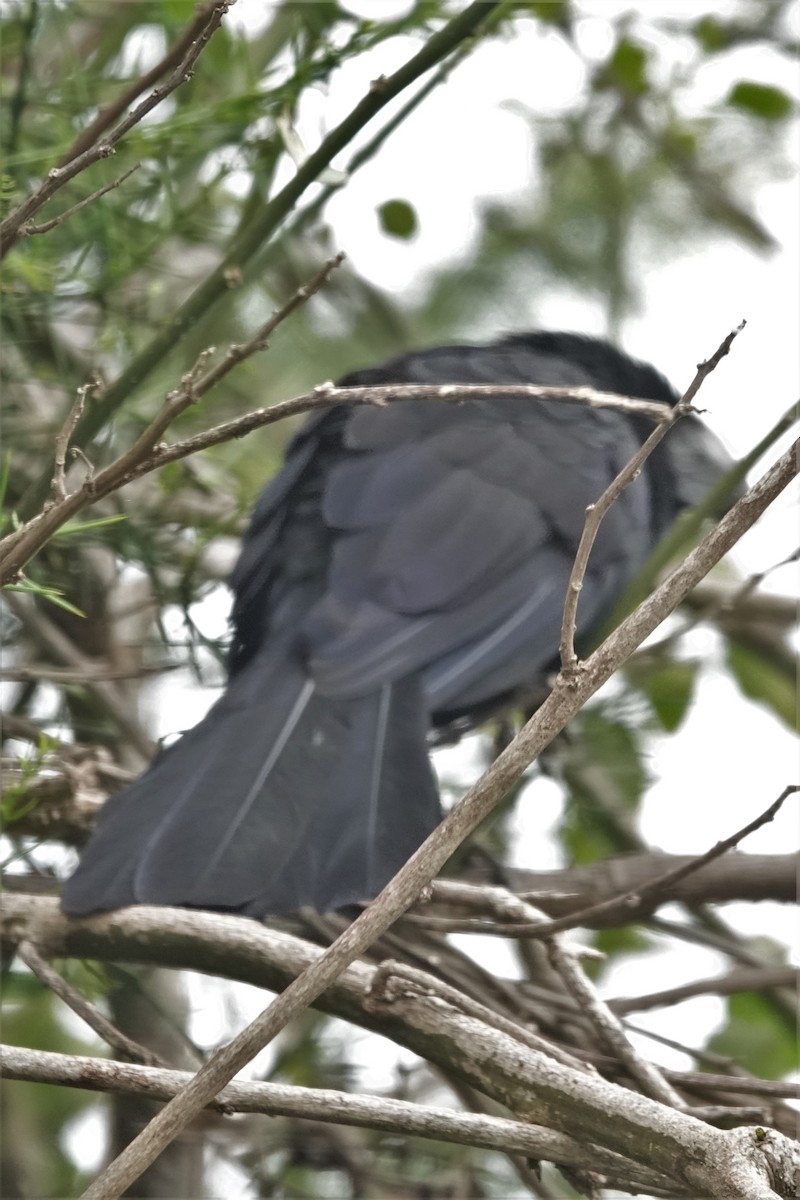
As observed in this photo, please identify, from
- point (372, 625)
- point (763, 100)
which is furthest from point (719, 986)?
point (763, 100)

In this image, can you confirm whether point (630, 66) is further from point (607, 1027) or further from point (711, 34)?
point (607, 1027)

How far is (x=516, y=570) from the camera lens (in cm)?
277

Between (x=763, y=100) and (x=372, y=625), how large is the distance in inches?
58.8

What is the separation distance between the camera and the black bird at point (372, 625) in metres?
1.97

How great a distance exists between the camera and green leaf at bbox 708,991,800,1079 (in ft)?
8.96

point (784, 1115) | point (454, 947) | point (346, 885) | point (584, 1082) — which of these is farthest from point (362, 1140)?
point (584, 1082)

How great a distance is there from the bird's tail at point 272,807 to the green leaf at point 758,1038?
3.19 feet

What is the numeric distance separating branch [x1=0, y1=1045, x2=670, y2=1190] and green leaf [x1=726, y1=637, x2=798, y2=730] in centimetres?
193

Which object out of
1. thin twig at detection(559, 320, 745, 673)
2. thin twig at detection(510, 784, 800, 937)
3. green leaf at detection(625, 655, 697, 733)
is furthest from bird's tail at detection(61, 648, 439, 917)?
thin twig at detection(559, 320, 745, 673)

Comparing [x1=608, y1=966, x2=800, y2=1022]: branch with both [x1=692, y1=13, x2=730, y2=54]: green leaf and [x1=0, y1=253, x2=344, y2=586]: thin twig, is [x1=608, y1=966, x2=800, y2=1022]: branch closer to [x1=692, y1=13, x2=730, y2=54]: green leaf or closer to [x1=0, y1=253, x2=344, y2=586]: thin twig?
[x1=0, y1=253, x2=344, y2=586]: thin twig

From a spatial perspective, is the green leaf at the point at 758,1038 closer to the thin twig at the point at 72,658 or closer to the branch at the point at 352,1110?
the thin twig at the point at 72,658

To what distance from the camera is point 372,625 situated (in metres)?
2.54

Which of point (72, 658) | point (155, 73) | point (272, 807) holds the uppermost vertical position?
point (72, 658)

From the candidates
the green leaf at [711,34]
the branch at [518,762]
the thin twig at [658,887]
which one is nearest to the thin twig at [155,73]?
the branch at [518,762]
